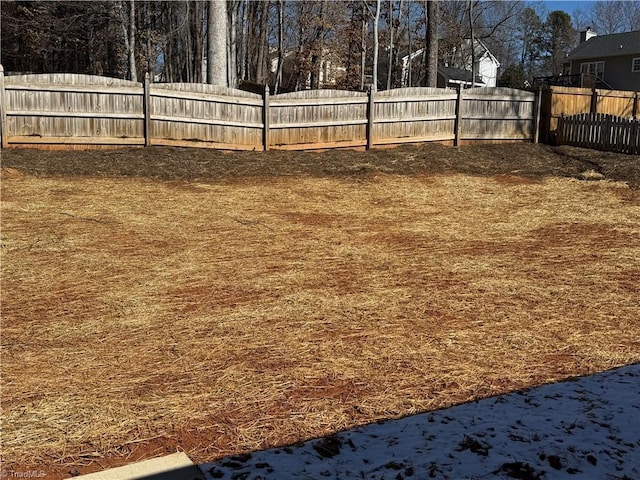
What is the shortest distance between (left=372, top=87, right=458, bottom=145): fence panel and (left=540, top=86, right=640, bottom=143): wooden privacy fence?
3.17m

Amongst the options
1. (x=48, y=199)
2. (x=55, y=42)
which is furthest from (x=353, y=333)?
(x=55, y=42)

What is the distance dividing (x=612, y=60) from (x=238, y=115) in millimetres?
35877

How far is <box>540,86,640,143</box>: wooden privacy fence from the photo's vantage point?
17.7m

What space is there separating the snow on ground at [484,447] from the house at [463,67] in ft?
138

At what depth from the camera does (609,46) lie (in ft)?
137

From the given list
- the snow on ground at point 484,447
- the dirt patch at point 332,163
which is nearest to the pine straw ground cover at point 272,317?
the snow on ground at point 484,447

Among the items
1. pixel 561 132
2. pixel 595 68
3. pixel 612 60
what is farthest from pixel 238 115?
pixel 595 68

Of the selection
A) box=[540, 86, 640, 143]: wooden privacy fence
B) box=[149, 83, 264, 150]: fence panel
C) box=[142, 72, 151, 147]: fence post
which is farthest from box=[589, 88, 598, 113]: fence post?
box=[142, 72, 151, 147]: fence post

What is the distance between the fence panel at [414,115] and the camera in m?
15.8

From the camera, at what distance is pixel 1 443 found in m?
2.85

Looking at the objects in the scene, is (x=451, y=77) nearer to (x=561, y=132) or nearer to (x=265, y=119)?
(x=561, y=132)

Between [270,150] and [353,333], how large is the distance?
11.1 m

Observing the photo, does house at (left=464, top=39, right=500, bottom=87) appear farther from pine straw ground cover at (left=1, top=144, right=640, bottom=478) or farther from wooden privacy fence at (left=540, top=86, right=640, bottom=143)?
pine straw ground cover at (left=1, top=144, right=640, bottom=478)

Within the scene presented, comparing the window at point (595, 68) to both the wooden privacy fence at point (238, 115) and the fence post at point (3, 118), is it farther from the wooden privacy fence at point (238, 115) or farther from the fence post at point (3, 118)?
the fence post at point (3, 118)
